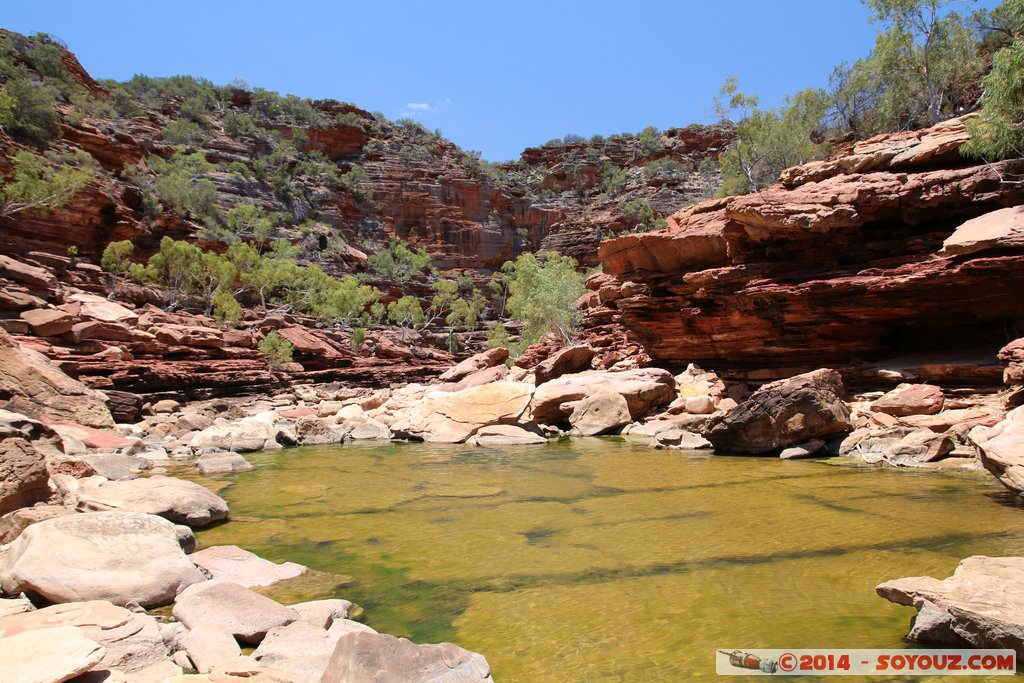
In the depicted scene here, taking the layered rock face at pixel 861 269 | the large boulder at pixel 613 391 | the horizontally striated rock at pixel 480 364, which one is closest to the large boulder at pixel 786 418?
the layered rock face at pixel 861 269

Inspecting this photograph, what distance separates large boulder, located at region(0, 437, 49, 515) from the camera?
4738 mm

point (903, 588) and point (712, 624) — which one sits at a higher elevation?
point (903, 588)

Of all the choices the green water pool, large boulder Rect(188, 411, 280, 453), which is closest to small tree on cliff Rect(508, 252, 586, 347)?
large boulder Rect(188, 411, 280, 453)

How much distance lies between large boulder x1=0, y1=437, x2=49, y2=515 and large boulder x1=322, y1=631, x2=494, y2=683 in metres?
3.97

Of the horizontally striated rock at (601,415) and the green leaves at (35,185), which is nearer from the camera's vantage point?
the horizontally striated rock at (601,415)

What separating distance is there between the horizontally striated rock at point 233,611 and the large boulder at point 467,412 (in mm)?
9854

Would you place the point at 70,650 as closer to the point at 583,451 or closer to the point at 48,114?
the point at 583,451

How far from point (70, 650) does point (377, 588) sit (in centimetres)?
204

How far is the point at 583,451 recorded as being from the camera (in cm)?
1096

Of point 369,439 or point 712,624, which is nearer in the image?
point 712,624

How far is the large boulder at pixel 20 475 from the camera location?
4738 mm

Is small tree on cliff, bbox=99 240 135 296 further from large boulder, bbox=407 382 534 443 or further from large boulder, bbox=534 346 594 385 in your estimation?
large boulder, bbox=534 346 594 385

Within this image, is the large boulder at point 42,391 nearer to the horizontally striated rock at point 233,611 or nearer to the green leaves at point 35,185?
the horizontally striated rock at point 233,611

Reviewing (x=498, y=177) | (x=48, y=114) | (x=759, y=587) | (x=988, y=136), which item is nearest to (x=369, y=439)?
(x=759, y=587)
